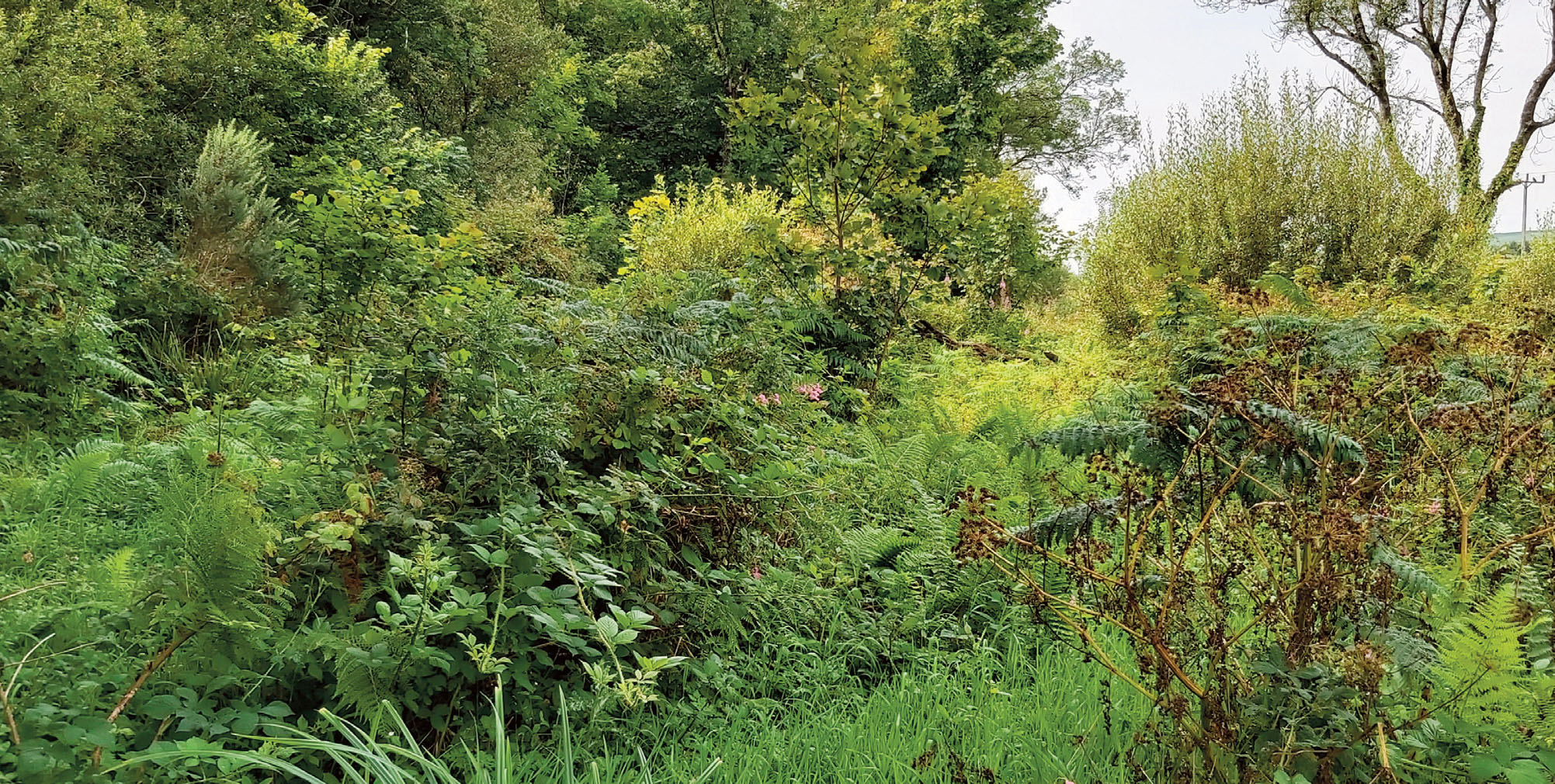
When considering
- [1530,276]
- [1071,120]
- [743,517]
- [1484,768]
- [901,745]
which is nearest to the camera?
[1484,768]

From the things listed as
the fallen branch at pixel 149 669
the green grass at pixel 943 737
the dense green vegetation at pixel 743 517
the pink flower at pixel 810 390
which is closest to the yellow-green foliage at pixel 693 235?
the dense green vegetation at pixel 743 517

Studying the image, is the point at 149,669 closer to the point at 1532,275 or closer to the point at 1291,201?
the point at 1291,201

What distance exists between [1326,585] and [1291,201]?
27.0 feet

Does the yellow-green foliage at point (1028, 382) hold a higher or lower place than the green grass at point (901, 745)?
higher

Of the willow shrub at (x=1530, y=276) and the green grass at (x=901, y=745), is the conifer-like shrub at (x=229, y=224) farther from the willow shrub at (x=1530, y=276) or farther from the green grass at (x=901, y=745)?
the willow shrub at (x=1530, y=276)

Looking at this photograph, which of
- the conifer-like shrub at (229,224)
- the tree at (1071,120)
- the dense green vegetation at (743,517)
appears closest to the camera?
the dense green vegetation at (743,517)

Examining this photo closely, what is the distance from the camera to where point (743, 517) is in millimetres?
2441

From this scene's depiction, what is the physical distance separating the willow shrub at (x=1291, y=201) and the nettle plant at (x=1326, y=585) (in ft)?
19.7

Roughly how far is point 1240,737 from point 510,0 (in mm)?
18220

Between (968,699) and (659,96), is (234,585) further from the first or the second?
(659,96)

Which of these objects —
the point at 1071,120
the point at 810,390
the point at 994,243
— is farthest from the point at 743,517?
the point at 1071,120

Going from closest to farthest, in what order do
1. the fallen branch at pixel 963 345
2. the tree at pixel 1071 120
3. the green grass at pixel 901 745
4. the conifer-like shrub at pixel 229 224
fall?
1. the green grass at pixel 901 745
2. the conifer-like shrub at pixel 229 224
3. the fallen branch at pixel 963 345
4. the tree at pixel 1071 120

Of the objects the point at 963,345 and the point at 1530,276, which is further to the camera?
the point at 1530,276

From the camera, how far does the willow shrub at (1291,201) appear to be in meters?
7.92
